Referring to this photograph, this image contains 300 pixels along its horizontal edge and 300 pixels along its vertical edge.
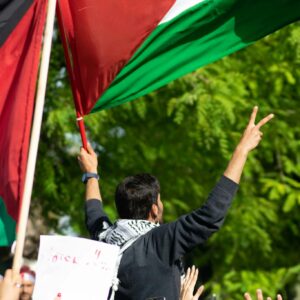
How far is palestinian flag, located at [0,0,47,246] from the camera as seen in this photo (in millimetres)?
5113

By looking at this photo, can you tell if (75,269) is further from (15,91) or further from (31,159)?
(15,91)

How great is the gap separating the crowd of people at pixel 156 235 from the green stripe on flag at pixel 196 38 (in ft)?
2.69

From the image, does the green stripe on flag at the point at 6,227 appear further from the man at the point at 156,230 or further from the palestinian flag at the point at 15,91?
the man at the point at 156,230

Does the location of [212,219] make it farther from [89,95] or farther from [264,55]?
[264,55]

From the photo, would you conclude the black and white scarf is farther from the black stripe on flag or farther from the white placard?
the black stripe on flag

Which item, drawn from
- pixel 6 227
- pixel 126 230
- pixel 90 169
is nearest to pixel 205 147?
pixel 90 169

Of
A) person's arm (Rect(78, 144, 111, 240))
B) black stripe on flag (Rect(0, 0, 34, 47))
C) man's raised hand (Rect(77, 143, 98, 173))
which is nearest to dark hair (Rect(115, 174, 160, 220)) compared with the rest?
person's arm (Rect(78, 144, 111, 240))

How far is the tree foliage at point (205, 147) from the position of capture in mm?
9992

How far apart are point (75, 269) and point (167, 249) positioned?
1.48 ft

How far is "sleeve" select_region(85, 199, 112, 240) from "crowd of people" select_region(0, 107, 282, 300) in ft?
0.44

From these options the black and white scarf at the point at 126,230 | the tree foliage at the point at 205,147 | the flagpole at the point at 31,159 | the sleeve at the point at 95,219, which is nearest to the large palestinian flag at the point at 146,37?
the sleeve at the point at 95,219

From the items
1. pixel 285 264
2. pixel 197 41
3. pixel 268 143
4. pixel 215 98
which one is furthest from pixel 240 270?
pixel 197 41

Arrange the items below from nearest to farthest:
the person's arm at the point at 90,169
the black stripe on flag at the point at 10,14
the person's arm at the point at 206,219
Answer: the person's arm at the point at 206,219 → the black stripe on flag at the point at 10,14 → the person's arm at the point at 90,169

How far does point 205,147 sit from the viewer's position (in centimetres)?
1015
